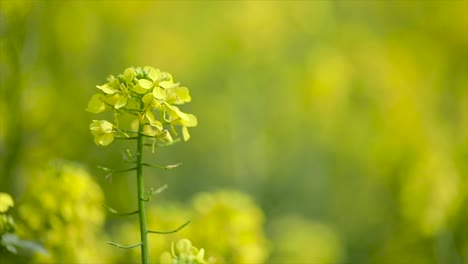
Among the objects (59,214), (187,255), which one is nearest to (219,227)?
(59,214)

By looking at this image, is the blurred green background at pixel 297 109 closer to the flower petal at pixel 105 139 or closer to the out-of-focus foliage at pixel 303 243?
the out-of-focus foliage at pixel 303 243

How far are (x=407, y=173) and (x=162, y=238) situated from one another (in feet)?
4.74

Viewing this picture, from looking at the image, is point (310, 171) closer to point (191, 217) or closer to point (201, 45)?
point (201, 45)

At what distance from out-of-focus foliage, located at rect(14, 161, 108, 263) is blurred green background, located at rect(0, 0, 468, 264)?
2.70 ft

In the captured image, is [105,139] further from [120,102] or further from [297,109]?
[297,109]

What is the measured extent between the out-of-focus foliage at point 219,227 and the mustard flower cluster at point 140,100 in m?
0.87

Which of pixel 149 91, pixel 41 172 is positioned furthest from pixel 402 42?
pixel 149 91

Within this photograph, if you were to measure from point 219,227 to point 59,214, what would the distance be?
1.80ft

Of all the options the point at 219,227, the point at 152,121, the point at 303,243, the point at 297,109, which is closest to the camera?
the point at 152,121

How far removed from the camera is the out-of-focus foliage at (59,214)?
8.16 feet

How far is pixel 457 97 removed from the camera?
4.55 m

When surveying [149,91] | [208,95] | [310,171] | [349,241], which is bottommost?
[149,91]

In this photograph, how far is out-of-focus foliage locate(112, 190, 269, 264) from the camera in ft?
9.04

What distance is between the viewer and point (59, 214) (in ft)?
8.27
